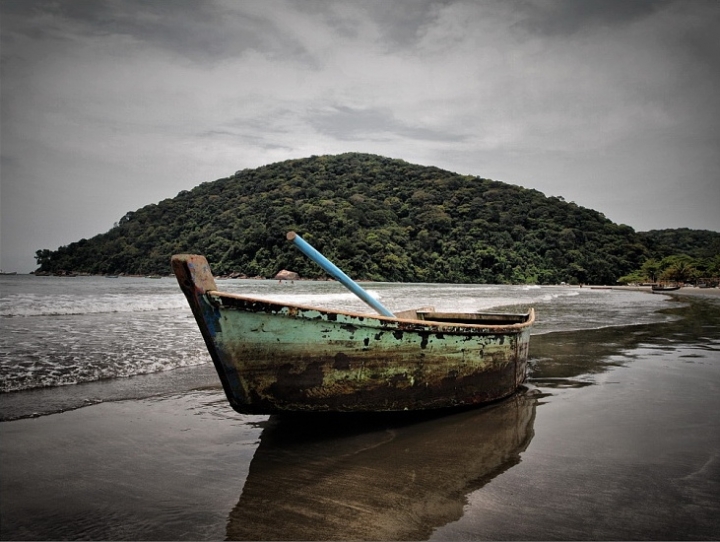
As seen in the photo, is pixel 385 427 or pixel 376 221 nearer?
pixel 385 427

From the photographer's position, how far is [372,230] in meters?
83.1

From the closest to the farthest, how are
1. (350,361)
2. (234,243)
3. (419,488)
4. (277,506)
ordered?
(277,506), (419,488), (350,361), (234,243)

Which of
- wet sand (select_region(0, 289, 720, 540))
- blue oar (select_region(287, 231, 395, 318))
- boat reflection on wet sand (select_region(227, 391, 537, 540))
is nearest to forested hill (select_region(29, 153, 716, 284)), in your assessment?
blue oar (select_region(287, 231, 395, 318))

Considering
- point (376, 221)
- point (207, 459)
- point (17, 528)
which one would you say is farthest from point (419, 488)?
point (376, 221)

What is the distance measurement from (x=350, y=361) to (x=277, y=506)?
1342mm

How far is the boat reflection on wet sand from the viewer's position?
8.77ft

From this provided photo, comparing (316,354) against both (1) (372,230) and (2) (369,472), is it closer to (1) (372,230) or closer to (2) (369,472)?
(2) (369,472)

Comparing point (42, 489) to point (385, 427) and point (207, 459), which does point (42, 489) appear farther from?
point (385, 427)

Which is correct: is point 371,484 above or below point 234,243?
below

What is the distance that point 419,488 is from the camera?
314 cm

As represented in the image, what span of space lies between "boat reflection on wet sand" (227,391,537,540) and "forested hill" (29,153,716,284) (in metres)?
64.2

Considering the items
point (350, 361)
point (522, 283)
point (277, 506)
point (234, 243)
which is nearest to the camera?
point (277, 506)

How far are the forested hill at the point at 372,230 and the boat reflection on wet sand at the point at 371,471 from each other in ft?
211

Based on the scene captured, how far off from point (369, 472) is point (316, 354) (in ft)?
3.32
